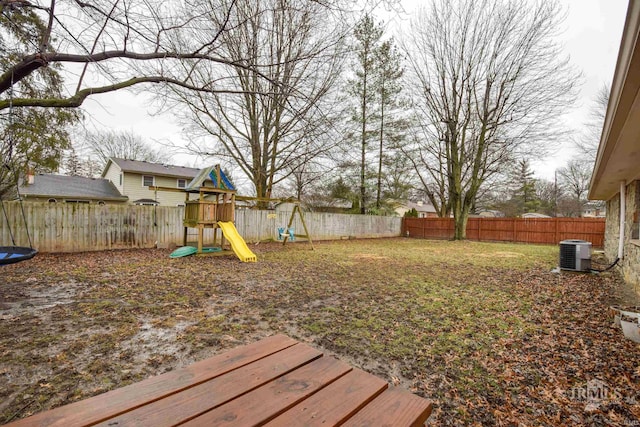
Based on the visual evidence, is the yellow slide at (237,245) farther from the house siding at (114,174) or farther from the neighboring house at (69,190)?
the house siding at (114,174)

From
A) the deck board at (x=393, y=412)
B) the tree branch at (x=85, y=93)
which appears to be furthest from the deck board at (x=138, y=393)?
the tree branch at (x=85, y=93)

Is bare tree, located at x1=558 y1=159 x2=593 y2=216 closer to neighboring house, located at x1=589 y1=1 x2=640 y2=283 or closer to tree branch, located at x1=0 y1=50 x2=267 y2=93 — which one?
neighboring house, located at x1=589 y1=1 x2=640 y2=283

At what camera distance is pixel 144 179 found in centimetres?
1797

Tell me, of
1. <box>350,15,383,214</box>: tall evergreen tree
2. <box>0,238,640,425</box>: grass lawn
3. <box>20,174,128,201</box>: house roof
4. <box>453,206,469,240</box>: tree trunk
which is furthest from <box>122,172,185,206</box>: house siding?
<box>453,206,469,240</box>: tree trunk

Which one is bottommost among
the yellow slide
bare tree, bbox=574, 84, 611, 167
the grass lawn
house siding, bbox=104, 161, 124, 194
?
the grass lawn

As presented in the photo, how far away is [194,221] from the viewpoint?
7.76 metres

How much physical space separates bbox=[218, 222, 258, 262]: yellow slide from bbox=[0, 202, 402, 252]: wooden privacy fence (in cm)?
244

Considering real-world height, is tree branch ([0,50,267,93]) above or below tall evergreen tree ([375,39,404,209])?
below

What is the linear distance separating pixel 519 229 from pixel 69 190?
25.6 metres

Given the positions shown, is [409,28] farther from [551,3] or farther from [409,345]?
[409,345]

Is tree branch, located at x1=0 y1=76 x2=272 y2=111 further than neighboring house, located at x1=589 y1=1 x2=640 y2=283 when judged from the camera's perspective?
Yes

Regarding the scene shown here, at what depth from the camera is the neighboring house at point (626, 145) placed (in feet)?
5.25

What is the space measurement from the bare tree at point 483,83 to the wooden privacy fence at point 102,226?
35.3ft

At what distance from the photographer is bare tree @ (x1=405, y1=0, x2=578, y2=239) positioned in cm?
1218
